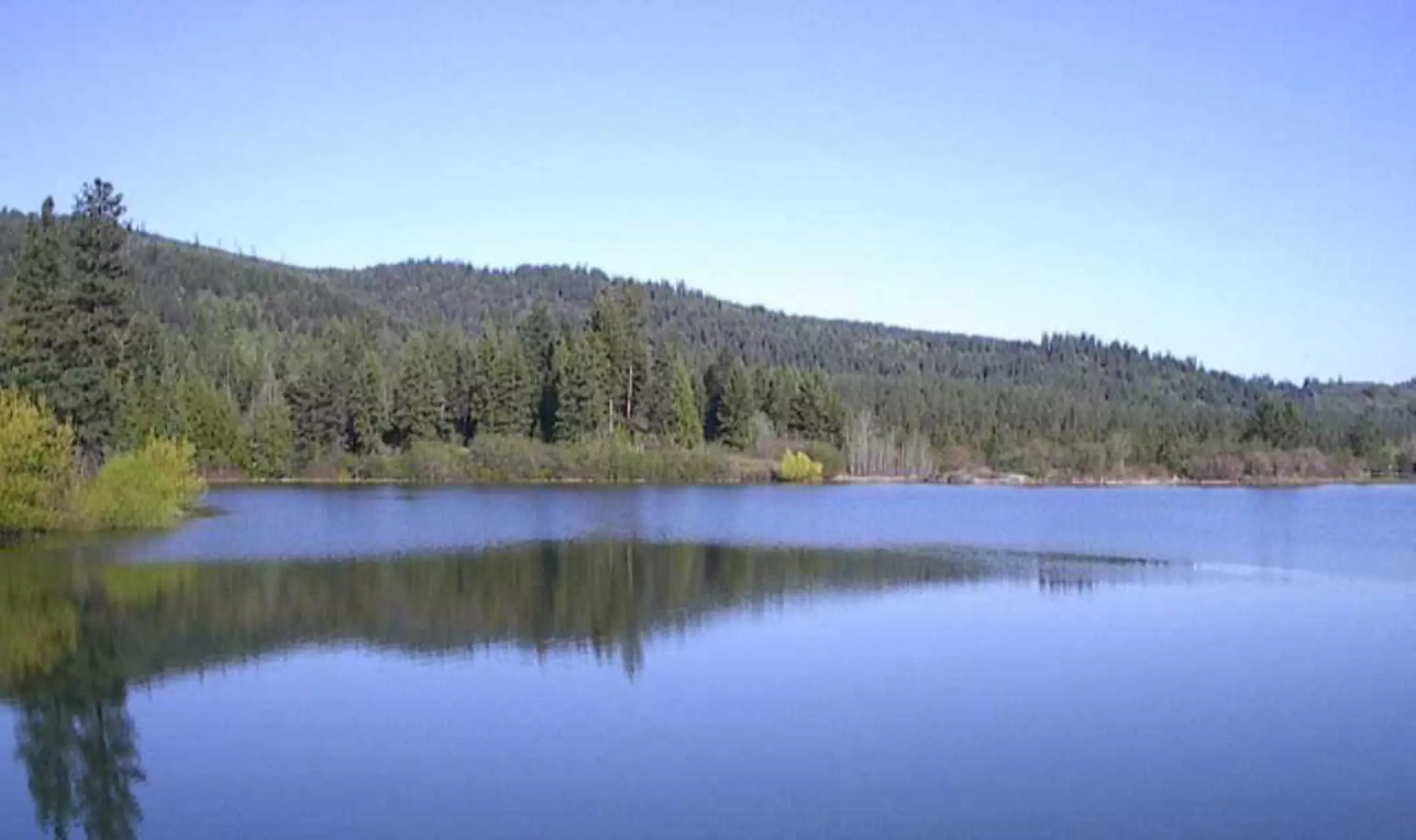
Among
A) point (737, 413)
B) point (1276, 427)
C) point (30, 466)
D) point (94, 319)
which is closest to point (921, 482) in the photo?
point (737, 413)

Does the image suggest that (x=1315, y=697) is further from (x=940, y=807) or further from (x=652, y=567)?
(x=652, y=567)

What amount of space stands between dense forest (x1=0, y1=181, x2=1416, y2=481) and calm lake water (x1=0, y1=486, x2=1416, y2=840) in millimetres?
13627

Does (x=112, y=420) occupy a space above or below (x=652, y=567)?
above

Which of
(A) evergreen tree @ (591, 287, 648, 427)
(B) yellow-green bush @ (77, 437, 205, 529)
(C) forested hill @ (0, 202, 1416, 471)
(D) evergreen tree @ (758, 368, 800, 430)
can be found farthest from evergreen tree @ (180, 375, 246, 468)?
(D) evergreen tree @ (758, 368, 800, 430)

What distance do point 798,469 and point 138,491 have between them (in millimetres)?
51564

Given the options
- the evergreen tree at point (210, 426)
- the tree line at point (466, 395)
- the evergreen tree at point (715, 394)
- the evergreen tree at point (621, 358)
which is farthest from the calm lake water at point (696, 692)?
the evergreen tree at point (715, 394)

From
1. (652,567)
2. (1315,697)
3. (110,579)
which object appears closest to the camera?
(1315,697)

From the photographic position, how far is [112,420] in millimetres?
48125

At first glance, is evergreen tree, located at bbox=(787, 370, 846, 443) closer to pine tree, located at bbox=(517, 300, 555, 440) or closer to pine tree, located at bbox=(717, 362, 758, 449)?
pine tree, located at bbox=(717, 362, 758, 449)

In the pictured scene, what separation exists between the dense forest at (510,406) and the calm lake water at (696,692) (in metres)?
13.6

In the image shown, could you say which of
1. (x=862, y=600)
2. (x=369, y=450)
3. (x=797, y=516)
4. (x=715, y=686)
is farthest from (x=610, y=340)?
(x=715, y=686)

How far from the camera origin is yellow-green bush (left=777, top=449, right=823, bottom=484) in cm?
8719

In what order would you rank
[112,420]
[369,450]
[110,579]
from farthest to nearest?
1. [369,450]
2. [112,420]
3. [110,579]

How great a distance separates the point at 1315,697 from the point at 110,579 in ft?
76.8
